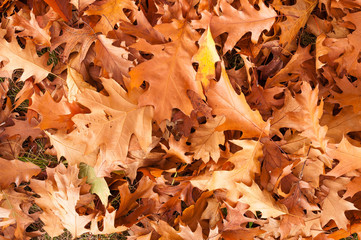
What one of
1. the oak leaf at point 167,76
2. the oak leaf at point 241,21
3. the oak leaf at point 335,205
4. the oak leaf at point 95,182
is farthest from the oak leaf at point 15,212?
the oak leaf at point 335,205

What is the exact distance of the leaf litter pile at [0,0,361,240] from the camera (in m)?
1.24

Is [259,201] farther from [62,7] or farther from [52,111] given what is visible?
[62,7]

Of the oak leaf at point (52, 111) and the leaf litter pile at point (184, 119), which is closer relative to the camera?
the leaf litter pile at point (184, 119)

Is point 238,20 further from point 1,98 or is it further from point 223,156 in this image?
point 1,98

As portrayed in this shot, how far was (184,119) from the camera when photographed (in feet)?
4.47

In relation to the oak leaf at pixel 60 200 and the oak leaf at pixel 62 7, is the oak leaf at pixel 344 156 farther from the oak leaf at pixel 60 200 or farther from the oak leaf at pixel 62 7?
the oak leaf at pixel 62 7

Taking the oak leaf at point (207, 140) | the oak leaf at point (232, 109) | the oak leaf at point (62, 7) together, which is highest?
the oak leaf at point (62, 7)

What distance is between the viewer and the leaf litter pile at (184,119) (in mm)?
1243

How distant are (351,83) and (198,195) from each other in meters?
0.80

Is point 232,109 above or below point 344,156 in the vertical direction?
above

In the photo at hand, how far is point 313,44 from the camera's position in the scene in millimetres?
1450

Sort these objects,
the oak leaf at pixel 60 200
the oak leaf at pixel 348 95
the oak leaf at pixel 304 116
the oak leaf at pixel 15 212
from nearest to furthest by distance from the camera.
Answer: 1. the oak leaf at pixel 304 116
2. the oak leaf at pixel 348 95
3. the oak leaf at pixel 60 200
4. the oak leaf at pixel 15 212

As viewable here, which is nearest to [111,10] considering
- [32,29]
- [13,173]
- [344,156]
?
[32,29]

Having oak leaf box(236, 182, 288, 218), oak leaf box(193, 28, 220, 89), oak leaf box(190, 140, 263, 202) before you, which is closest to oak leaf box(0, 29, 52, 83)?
oak leaf box(193, 28, 220, 89)
